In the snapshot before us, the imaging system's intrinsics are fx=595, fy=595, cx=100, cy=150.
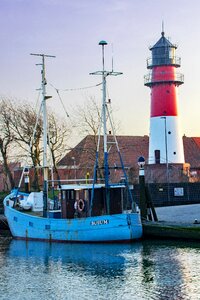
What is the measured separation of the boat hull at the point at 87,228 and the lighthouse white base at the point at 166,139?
82.1 feet

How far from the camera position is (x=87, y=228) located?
102ft

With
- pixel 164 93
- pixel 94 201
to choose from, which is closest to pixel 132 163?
pixel 164 93

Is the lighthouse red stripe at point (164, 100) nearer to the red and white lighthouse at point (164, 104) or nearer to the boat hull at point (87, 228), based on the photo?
the red and white lighthouse at point (164, 104)

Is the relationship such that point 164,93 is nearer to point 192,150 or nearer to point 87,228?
point 192,150

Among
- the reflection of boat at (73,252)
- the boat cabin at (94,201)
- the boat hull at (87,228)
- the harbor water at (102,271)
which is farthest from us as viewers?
the boat cabin at (94,201)

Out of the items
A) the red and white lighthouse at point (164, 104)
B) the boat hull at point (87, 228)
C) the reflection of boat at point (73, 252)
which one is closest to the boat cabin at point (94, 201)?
the boat hull at point (87, 228)

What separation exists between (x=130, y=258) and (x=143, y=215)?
25.2 feet

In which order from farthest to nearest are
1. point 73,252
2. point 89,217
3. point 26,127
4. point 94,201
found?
point 26,127, point 94,201, point 89,217, point 73,252

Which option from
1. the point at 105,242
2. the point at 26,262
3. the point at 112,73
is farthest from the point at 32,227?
the point at 112,73

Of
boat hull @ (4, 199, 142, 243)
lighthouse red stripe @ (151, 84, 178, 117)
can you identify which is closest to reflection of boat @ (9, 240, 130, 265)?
boat hull @ (4, 199, 142, 243)

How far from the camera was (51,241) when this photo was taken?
32.4 m

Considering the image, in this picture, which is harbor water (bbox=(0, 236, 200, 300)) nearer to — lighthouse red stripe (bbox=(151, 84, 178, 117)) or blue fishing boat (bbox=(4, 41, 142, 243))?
blue fishing boat (bbox=(4, 41, 142, 243))

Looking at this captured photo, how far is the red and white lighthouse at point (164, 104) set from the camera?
2215 inches

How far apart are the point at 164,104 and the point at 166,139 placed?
332 centimetres
